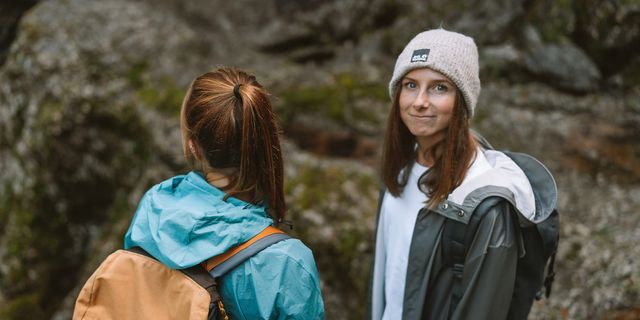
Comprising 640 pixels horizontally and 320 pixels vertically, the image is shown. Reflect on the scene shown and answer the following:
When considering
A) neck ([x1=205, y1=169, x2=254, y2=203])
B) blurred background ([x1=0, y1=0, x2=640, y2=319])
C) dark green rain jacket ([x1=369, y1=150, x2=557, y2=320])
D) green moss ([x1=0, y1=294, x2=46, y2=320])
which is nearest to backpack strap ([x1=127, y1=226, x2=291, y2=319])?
neck ([x1=205, y1=169, x2=254, y2=203])

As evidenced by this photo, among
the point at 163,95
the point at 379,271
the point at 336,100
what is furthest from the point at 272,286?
the point at 163,95

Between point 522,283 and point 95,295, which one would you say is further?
point 522,283

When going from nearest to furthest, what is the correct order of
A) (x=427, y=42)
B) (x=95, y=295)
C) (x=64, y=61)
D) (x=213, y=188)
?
(x=95, y=295) < (x=213, y=188) < (x=427, y=42) < (x=64, y=61)

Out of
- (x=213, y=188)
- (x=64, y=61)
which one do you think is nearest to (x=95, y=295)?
(x=213, y=188)

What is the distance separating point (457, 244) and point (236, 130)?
3.81ft

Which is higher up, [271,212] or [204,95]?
[204,95]

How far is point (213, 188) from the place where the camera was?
2041 mm

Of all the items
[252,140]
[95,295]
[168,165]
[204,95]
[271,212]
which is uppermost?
[204,95]

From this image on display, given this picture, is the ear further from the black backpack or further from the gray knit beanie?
the black backpack

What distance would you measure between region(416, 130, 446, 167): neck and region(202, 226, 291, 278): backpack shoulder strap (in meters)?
1.04

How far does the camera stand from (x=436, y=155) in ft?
8.54

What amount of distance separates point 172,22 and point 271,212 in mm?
4985

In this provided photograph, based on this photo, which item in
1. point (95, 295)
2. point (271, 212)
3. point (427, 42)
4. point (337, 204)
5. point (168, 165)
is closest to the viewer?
point (95, 295)

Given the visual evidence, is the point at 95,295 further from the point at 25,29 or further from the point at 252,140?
the point at 25,29
